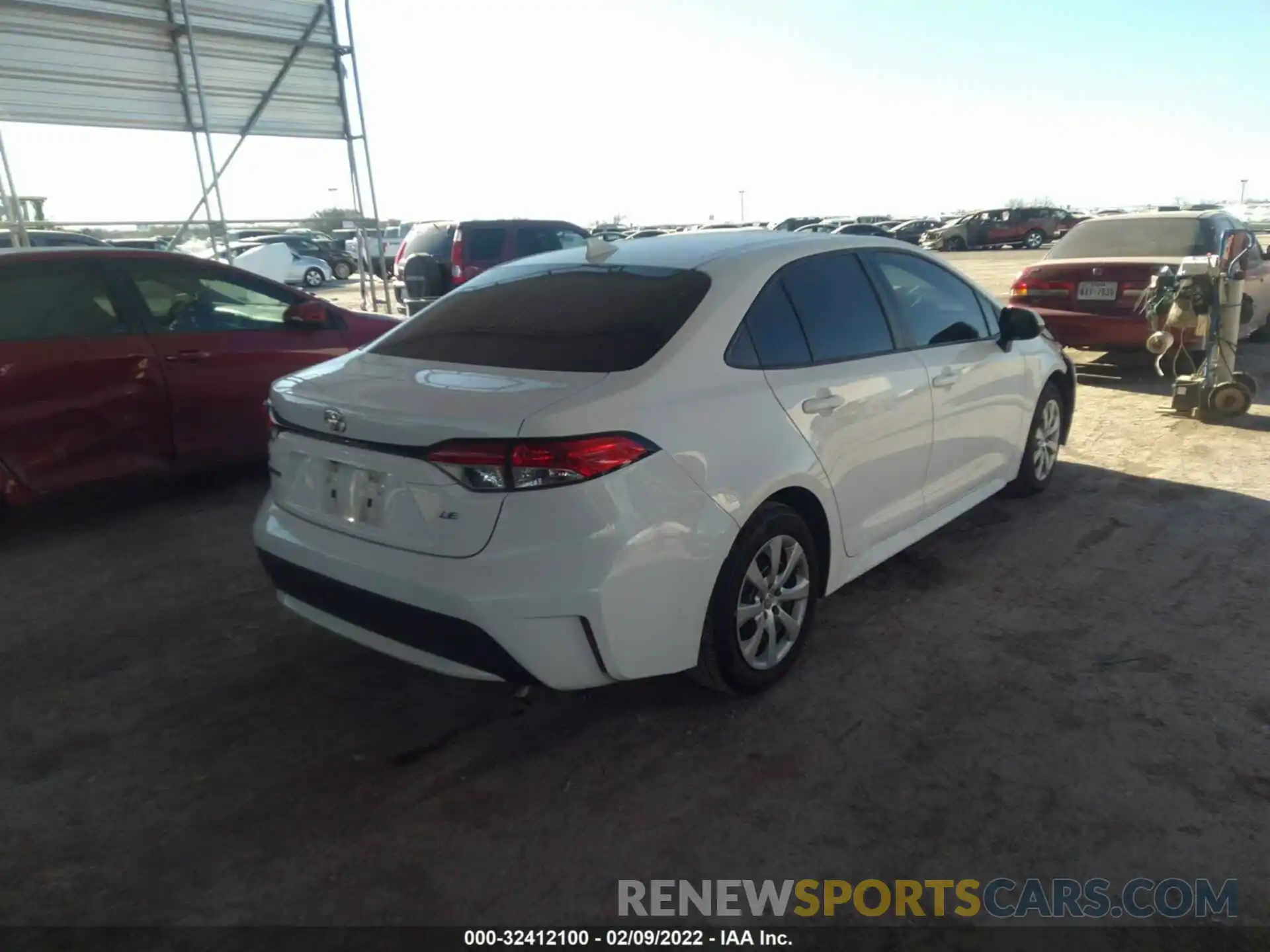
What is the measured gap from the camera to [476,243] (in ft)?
42.2

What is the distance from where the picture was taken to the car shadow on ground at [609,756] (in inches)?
93.3

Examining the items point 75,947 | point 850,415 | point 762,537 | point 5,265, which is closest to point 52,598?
point 5,265

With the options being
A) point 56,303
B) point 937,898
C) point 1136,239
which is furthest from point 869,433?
point 1136,239

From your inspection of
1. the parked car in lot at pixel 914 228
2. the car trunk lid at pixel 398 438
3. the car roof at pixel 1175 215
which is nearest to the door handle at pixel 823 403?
the car trunk lid at pixel 398 438

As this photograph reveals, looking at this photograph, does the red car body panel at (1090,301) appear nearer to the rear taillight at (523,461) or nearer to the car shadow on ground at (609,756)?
the car shadow on ground at (609,756)

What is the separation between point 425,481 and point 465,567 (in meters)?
0.28

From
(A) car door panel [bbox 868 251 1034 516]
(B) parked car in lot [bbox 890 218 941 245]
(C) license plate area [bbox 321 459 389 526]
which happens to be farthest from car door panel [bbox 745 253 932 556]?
(B) parked car in lot [bbox 890 218 941 245]

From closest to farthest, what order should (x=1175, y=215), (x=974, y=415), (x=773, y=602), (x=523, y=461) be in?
(x=523, y=461)
(x=773, y=602)
(x=974, y=415)
(x=1175, y=215)

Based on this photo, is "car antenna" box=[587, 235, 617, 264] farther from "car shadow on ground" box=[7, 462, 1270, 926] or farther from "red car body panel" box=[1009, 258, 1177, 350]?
"red car body panel" box=[1009, 258, 1177, 350]

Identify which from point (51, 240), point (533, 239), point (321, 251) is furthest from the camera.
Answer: point (321, 251)

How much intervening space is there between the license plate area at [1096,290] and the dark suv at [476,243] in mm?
6377

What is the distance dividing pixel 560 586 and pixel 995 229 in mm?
40828

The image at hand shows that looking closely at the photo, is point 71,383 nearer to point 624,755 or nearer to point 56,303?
point 56,303

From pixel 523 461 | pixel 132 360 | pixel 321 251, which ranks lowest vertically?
pixel 523 461
